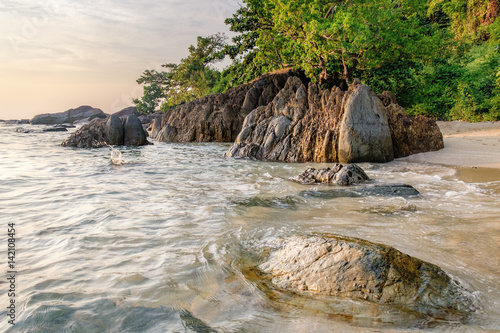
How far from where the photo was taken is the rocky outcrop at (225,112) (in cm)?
2462

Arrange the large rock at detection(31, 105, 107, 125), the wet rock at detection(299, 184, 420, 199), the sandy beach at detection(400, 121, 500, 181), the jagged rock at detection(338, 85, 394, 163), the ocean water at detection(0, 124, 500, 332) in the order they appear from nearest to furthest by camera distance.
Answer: the ocean water at detection(0, 124, 500, 332), the wet rock at detection(299, 184, 420, 199), the sandy beach at detection(400, 121, 500, 181), the jagged rock at detection(338, 85, 394, 163), the large rock at detection(31, 105, 107, 125)

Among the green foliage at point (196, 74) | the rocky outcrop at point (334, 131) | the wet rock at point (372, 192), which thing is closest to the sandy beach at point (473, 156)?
the rocky outcrop at point (334, 131)

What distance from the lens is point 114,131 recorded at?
19.5 m

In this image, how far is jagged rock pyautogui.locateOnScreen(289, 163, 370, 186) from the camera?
300 inches

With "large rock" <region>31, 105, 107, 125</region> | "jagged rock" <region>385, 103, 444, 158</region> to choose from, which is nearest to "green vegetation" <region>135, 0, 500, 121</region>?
"jagged rock" <region>385, 103, 444, 158</region>

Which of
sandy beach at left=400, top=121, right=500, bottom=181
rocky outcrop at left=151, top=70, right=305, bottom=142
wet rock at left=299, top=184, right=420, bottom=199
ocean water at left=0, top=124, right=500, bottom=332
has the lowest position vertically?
ocean water at left=0, top=124, right=500, bottom=332

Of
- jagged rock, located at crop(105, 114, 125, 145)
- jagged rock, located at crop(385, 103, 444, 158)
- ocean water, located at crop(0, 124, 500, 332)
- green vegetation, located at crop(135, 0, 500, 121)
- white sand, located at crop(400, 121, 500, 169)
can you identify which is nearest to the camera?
ocean water, located at crop(0, 124, 500, 332)

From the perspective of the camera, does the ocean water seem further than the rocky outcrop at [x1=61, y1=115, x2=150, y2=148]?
No

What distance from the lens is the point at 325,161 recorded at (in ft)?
38.2

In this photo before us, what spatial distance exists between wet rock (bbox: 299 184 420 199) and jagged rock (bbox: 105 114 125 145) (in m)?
15.7

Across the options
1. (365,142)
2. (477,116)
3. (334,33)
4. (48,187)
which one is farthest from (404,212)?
(477,116)

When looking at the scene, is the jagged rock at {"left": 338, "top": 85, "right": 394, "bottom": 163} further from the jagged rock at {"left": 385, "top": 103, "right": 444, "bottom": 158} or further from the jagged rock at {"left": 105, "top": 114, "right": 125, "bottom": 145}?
the jagged rock at {"left": 105, "top": 114, "right": 125, "bottom": 145}

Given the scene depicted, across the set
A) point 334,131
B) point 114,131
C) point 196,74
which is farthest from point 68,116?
point 334,131

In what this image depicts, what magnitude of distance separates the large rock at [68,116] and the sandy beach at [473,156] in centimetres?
8200
